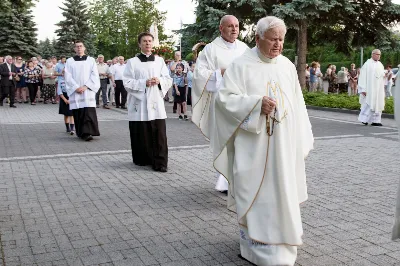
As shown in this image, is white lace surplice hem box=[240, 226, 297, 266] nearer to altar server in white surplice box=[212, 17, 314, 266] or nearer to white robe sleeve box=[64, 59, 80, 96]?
altar server in white surplice box=[212, 17, 314, 266]

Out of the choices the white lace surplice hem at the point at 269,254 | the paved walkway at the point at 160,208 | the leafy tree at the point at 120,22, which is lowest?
the paved walkway at the point at 160,208

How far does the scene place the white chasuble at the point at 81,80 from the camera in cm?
1204

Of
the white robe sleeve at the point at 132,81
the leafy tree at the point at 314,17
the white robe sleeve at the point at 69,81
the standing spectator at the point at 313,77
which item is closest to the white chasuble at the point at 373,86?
the leafy tree at the point at 314,17

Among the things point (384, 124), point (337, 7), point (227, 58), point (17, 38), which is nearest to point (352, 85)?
point (337, 7)

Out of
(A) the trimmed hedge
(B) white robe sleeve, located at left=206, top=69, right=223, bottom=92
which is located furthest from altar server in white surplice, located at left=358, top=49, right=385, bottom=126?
(B) white robe sleeve, located at left=206, top=69, right=223, bottom=92

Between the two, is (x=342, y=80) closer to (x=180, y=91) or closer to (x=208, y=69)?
(x=180, y=91)

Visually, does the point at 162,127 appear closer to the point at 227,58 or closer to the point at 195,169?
the point at 195,169

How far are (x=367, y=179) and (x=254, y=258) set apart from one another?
3968 mm

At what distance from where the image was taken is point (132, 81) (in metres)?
8.95

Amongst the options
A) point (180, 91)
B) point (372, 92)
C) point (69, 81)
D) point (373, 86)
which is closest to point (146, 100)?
point (69, 81)

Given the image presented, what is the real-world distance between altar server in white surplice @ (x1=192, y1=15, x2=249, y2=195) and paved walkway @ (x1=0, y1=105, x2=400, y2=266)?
106cm

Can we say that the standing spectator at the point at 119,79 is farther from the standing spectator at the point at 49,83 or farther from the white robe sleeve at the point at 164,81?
the white robe sleeve at the point at 164,81

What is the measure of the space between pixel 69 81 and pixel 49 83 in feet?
40.3

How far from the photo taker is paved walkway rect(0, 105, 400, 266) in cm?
481
